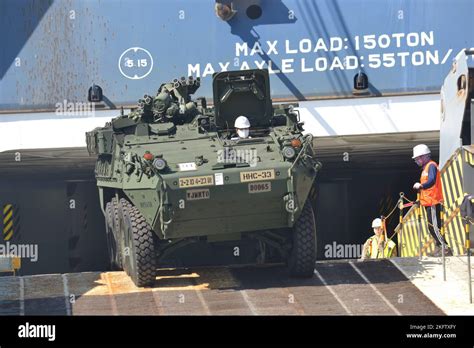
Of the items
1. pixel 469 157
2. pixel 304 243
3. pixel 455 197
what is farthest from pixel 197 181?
pixel 455 197

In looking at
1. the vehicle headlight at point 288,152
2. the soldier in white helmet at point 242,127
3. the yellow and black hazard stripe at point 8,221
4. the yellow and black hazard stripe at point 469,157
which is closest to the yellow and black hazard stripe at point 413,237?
the yellow and black hazard stripe at point 469,157

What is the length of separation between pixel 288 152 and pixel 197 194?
124cm

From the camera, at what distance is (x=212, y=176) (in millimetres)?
13539

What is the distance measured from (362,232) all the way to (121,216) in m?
9.74

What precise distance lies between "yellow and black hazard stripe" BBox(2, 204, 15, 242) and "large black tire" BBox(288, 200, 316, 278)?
9861 mm

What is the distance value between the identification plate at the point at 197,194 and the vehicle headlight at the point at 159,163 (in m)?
0.43

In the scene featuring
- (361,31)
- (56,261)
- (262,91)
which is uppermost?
(361,31)

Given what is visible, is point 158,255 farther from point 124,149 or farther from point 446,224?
point 446,224

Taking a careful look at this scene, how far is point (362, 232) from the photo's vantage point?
77.6 ft

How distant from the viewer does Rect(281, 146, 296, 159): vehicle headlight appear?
1381 cm

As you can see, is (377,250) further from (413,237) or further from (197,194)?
(197,194)

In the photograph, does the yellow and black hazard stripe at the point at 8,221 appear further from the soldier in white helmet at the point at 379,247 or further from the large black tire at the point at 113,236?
the soldier in white helmet at the point at 379,247

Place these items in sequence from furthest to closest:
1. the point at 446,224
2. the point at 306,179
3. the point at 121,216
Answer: the point at 446,224 < the point at 121,216 < the point at 306,179
